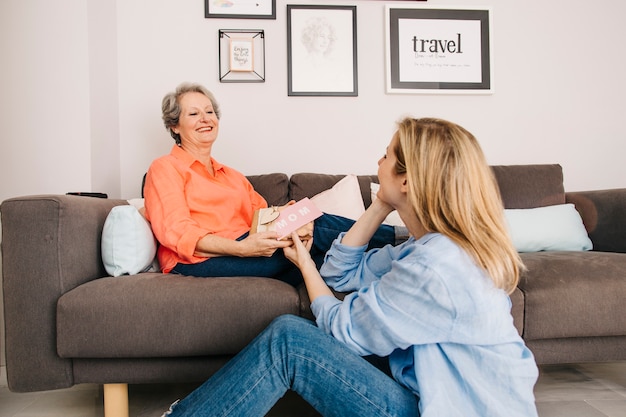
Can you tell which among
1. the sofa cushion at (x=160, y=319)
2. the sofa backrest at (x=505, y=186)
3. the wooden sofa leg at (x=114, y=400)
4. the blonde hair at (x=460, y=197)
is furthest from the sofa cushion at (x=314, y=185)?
the blonde hair at (x=460, y=197)

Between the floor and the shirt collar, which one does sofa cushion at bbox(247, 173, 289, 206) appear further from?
the floor

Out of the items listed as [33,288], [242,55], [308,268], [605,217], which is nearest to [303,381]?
[308,268]

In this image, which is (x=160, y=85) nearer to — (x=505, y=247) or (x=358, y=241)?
(x=358, y=241)

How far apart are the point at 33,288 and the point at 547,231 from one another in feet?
6.28

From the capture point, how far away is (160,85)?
2.41 meters

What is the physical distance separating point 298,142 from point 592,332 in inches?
63.6

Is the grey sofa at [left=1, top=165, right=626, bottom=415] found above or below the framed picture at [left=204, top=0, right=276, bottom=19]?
below

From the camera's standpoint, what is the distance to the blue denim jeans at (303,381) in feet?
2.80

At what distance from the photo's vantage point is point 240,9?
7.95ft

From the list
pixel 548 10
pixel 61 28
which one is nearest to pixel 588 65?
pixel 548 10

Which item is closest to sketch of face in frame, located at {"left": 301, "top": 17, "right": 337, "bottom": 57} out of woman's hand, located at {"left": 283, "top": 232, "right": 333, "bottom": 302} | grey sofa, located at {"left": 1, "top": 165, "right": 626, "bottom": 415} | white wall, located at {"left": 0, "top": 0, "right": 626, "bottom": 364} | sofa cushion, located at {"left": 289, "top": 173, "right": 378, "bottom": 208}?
white wall, located at {"left": 0, "top": 0, "right": 626, "bottom": 364}

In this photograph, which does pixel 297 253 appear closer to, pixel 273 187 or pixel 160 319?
pixel 160 319

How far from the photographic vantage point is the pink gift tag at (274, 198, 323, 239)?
143cm

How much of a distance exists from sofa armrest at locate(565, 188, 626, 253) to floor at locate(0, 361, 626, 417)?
54 cm
